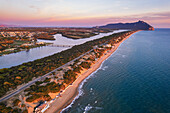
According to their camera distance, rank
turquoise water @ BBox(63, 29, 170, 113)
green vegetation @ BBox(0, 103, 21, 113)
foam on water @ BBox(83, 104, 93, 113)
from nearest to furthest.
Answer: green vegetation @ BBox(0, 103, 21, 113), foam on water @ BBox(83, 104, 93, 113), turquoise water @ BBox(63, 29, 170, 113)

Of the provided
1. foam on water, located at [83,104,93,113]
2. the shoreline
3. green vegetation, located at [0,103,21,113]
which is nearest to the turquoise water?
foam on water, located at [83,104,93,113]

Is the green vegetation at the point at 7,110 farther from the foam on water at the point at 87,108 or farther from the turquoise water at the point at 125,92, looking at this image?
the foam on water at the point at 87,108

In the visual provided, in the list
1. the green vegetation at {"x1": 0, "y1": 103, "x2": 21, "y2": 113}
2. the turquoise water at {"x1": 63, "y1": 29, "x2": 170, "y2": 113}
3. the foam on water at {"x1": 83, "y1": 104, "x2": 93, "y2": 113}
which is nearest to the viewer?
the green vegetation at {"x1": 0, "y1": 103, "x2": 21, "y2": 113}

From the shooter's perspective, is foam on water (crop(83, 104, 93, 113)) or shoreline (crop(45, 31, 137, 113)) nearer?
foam on water (crop(83, 104, 93, 113))

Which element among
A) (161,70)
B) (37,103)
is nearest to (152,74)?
(161,70)

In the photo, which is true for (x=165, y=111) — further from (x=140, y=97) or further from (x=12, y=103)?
(x=12, y=103)

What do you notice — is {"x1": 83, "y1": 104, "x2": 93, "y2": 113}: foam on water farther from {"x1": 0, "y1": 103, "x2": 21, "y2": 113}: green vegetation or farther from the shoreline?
{"x1": 0, "y1": 103, "x2": 21, "y2": 113}: green vegetation

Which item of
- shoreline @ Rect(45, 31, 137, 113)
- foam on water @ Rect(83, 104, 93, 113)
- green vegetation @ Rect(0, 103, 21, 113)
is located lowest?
foam on water @ Rect(83, 104, 93, 113)

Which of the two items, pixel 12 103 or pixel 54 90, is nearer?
pixel 12 103

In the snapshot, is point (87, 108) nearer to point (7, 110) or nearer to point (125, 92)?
→ point (125, 92)

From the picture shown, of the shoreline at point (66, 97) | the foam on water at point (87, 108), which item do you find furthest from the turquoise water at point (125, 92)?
the shoreline at point (66, 97)

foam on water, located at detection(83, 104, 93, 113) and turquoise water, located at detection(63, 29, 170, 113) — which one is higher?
turquoise water, located at detection(63, 29, 170, 113)
